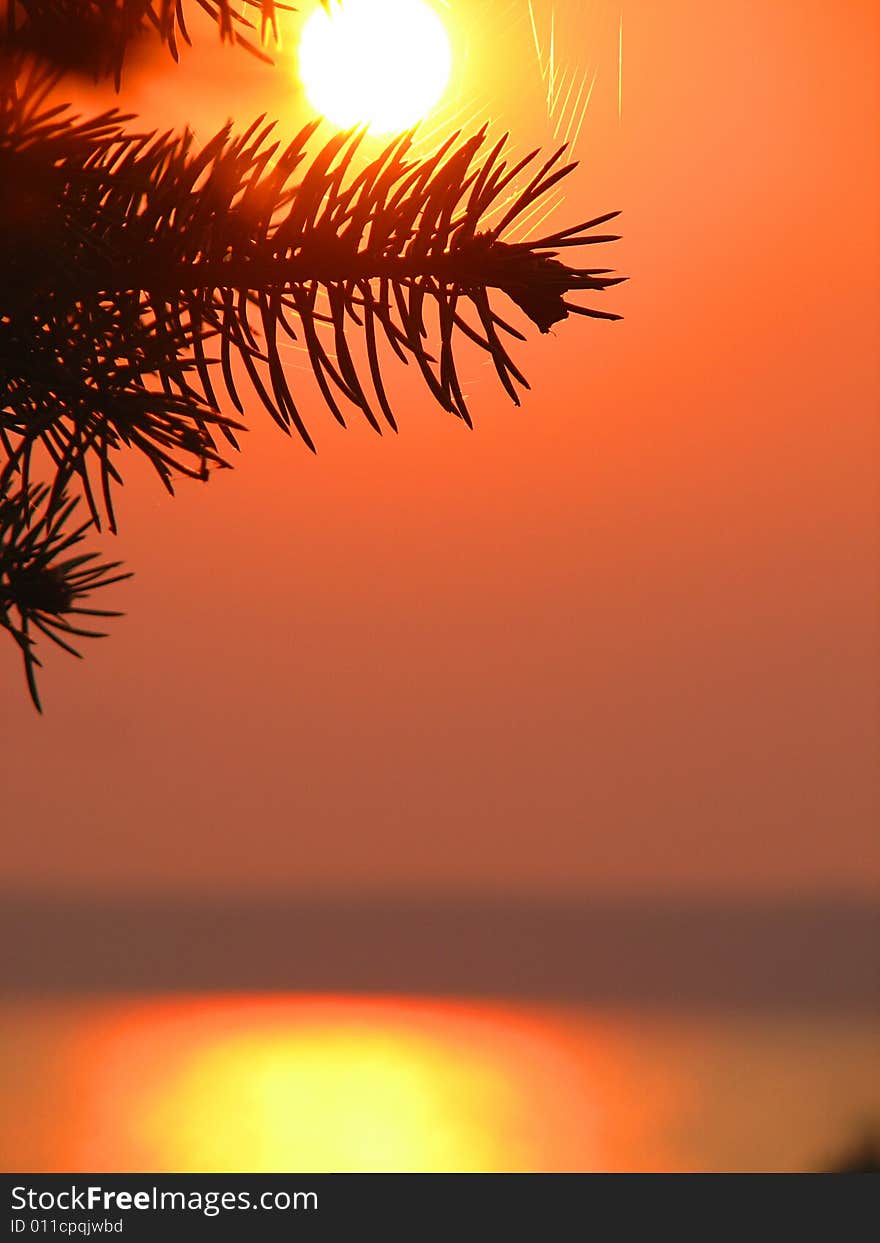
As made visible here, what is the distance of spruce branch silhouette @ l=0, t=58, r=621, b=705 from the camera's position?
0.44 feet

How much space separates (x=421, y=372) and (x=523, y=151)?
0.05m

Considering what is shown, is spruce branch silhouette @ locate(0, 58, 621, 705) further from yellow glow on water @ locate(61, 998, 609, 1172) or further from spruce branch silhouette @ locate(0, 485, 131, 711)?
yellow glow on water @ locate(61, 998, 609, 1172)

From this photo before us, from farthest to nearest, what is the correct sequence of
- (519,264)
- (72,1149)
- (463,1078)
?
1. (463,1078)
2. (72,1149)
3. (519,264)

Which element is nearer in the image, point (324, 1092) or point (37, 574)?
point (37, 574)

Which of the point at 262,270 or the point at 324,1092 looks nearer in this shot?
the point at 262,270

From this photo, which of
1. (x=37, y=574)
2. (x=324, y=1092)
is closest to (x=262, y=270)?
(x=37, y=574)

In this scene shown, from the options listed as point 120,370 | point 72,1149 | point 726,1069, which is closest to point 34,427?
point 120,370

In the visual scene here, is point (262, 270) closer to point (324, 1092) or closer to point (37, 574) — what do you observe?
point (37, 574)

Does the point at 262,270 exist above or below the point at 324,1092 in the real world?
below

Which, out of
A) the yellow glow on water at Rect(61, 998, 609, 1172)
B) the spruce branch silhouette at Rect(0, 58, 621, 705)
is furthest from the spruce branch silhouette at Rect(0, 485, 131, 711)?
the yellow glow on water at Rect(61, 998, 609, 1172)

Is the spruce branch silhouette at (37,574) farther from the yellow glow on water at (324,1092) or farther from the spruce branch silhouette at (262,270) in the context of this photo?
the yellow glow on water at (324,1092)

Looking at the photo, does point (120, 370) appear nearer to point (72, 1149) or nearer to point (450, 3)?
point (450, 3)

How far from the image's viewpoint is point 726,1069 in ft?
4.18

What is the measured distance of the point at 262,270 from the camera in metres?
0.14
